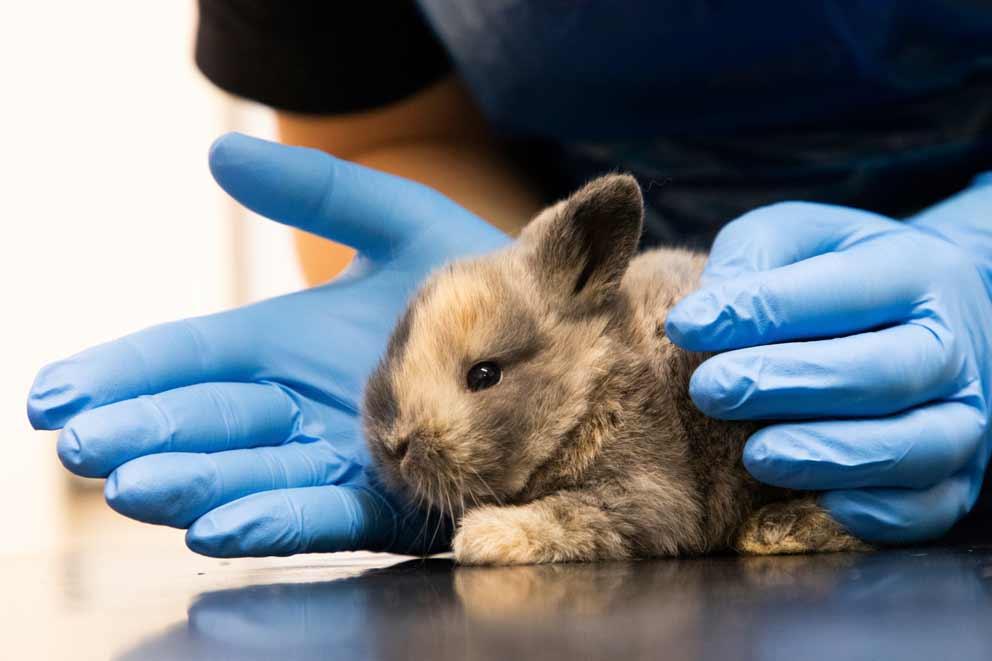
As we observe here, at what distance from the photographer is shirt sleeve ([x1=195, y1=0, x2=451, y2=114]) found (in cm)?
225

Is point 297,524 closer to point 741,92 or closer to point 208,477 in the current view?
point 208,477

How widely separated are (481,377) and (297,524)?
0.32m

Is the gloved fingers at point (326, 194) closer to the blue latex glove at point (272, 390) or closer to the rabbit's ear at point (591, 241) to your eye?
the blue latex glove at point (272, 390)

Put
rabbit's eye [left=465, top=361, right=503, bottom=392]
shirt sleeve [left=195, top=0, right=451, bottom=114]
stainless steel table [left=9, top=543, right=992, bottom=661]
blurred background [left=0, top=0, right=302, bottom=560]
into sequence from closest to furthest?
stainless steel table [left=9, top=543, right=992, bottom=661] < rabbit's eye [left=465, top=361, right=503, bottom=392] < shirt sleeve [left=195, top=0, right=451, bottom=114] < blurred background [left=0, top=0, right=302, bottom=560]

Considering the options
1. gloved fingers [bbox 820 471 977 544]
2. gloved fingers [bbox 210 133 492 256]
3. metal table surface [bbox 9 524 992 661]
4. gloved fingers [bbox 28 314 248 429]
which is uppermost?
gloved fingers [bbox 210 133 492 256]

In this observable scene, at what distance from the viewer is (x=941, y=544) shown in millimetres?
1461

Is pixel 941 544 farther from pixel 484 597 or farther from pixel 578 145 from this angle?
pixel 578 145

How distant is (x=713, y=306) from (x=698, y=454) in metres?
0.21

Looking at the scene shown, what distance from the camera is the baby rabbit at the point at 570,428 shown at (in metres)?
1.38

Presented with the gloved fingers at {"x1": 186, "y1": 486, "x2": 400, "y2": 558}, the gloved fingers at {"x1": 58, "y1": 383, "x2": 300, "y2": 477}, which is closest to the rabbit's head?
the gloved fingers at {"x1": 186, "y1": 486, "x2": 400, "y2": 558}

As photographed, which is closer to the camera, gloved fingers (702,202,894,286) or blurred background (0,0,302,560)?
gloved fingers (702,202,894,286)

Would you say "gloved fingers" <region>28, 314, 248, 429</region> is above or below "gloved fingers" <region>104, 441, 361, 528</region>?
above

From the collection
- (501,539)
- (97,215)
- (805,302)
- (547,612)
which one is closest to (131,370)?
(501,539)

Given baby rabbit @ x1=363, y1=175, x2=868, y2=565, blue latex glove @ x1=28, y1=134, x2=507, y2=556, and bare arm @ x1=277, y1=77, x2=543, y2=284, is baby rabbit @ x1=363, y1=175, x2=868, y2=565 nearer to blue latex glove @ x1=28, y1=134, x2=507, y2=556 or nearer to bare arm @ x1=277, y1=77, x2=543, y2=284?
blue latex glove @ x1=28, y1=134, x2=507, y2=556
